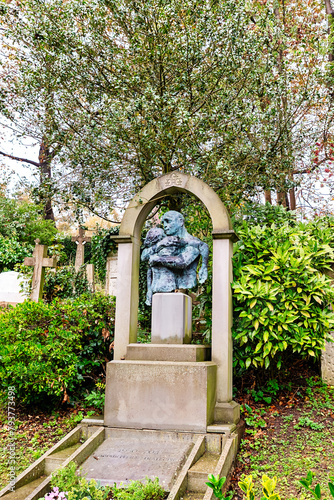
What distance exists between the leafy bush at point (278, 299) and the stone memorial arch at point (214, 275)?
0.30 m

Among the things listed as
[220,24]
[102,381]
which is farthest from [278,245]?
[220,24]

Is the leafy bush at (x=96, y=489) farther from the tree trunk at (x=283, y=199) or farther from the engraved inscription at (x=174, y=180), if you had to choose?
the tree trunk at (x=283, y=199)

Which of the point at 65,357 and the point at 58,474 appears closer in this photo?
the point at 58,474

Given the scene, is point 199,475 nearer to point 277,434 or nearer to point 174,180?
point 277,434

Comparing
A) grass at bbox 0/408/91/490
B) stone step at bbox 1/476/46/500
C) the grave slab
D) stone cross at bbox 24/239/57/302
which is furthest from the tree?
stone step at bbox 1/476/46/500

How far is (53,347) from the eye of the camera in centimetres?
518

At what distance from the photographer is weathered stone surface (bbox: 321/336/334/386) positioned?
5.96 metres

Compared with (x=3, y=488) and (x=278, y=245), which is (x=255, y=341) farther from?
(x=3, y=488)

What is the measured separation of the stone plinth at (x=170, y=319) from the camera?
5.01 meters

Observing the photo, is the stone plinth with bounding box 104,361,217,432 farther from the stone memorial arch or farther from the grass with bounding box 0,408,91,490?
the grass with bounding box 0,408,91,490

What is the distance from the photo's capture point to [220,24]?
6.85m

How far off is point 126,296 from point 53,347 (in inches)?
44.0

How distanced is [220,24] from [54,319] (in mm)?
5437

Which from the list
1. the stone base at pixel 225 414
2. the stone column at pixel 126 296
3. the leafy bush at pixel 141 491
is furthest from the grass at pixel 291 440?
the stone column at pixel 126 296
